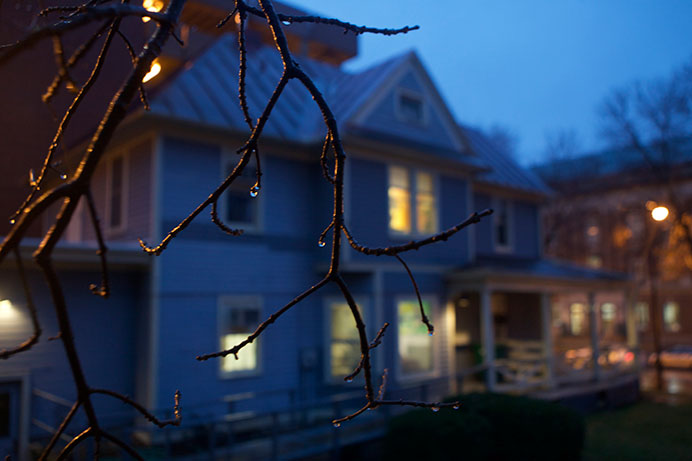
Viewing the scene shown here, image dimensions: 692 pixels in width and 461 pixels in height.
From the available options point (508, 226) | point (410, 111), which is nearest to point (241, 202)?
point (410, 111)

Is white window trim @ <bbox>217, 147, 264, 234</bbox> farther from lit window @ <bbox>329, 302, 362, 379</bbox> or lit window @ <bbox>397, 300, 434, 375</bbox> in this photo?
lit window @ <bbox>397, 300, 434, 375</bbox>

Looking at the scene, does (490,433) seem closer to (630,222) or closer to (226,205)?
(226,205)

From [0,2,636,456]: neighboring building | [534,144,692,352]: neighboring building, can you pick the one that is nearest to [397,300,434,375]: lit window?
[0,2,636,456]: neighboring building

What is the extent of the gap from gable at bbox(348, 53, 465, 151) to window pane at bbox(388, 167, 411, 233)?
0.86m

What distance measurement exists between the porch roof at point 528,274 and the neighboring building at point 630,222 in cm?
247

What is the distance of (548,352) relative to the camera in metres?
16.1

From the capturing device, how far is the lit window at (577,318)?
42031 mm

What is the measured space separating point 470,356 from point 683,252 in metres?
16.1

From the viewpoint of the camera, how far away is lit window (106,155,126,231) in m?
11.9

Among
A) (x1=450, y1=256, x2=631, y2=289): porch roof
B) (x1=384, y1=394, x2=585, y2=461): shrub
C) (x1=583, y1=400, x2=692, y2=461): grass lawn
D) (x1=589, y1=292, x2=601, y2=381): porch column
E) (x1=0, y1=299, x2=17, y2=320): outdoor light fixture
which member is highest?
(x1=450, y1=256, x2=631, y2=289): porch roof

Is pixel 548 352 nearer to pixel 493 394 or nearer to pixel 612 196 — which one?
pixel 493 394

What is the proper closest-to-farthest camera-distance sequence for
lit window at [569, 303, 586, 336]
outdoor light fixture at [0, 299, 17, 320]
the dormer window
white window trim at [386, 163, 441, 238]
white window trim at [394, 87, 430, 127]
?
outdoor light fixture at [0, 299, 17, 320] < white window trim at [386, 163, 441, 238] < white window trim at [394, 87, 430, 127] < the dormer window < lit window at [569, 303, 586, 336]

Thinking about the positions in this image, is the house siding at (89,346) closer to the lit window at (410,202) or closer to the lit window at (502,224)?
the lit window at (410,202)

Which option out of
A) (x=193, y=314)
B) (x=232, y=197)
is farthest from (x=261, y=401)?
(x=232, y=197)
